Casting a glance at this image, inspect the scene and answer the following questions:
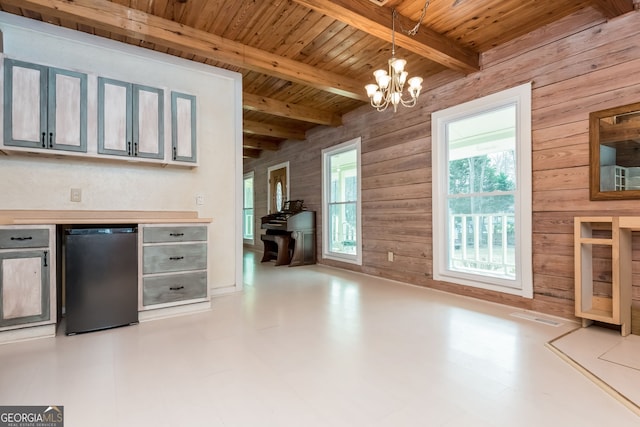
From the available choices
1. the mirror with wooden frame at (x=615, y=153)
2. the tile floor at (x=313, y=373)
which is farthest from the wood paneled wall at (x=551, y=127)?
the tile floor at (x=313, y=373)

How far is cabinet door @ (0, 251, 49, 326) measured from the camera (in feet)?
7.43

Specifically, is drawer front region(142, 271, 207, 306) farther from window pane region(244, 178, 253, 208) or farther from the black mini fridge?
window pane region(244, 178, 253, 208)

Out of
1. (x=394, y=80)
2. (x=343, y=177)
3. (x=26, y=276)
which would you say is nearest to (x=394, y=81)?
(x=394, y=80)

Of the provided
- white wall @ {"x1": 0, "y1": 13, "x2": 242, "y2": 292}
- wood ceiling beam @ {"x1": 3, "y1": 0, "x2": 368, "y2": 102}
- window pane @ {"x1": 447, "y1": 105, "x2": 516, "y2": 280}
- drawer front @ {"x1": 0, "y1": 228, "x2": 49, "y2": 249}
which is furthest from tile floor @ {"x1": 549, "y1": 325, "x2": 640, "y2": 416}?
drawer front @ {"x1": 0, "y1": 228, "x2": 49, "y2": 249}

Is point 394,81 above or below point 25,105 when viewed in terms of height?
above

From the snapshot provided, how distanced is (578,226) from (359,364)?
6.88ft

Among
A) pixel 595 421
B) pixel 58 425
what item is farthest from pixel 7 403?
pixel 595 421

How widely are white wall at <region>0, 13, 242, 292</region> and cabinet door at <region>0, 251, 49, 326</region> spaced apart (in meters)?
0.73

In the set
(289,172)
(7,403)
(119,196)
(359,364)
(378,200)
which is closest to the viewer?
(7,403)

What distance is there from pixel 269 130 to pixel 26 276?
14.7 feet

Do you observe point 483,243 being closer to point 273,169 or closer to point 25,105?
point 25,105

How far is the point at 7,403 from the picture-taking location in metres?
1.55

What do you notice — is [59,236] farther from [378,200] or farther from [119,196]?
[378,200]

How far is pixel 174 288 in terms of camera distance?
9.65ft
